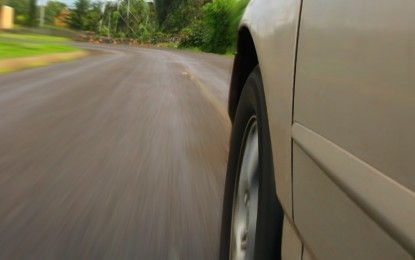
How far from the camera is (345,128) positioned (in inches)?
60.5

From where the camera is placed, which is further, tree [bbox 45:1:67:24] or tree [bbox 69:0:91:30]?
tree [bbox 45:1:67:24]

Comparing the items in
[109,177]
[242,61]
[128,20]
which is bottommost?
[109,177]

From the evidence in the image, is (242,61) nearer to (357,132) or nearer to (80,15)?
(357,132)

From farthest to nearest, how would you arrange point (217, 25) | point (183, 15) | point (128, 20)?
point (183, 15)
point (128, 20)
point (217, 25)

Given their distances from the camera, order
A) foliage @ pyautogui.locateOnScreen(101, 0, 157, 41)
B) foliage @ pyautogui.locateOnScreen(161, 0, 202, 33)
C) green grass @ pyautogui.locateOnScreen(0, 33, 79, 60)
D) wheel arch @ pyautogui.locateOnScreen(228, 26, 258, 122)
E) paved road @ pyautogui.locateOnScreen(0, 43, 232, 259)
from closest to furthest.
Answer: wheel arch @ pyautogui.locateOnScreen(228, 26, 258, 122), paved road @ pyautogui.locateOnScreen(0, 43, 232, 259), green grass @ pyautogui.locateOnScreen(0, 33, 79, 60), foliage @ pyautogui.locateOnScreen(101, 0, 157, 41), foliage @ pyautogui.locateOnScreen(161, 0, 202, 33)

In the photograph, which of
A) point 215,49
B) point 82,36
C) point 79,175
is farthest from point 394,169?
point 82,36

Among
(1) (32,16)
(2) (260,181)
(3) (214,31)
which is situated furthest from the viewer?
(1) (32,16)

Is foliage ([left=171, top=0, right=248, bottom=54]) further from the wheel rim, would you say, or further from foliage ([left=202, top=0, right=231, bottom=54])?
the wheel rim

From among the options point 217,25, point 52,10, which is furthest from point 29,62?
point 52,10

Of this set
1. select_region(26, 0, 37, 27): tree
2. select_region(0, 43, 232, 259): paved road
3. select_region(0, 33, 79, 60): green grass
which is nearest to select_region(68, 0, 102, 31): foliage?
select_region(26, 0, 37, 27): tree

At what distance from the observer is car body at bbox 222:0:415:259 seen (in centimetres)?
125

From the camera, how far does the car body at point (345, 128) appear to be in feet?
4.09

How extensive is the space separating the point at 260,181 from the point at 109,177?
341 centimetres

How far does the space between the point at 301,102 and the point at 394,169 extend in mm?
741
